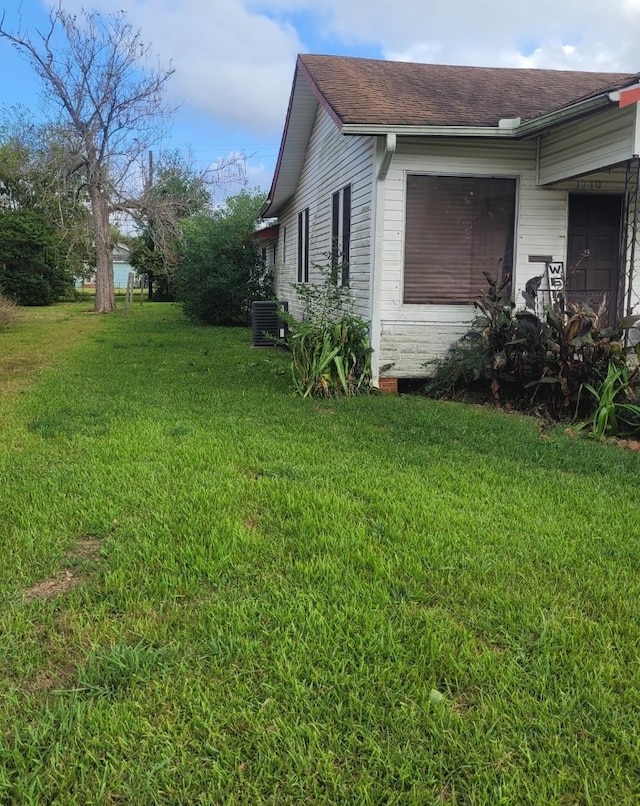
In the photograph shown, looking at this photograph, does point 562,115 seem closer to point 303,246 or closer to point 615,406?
point 615,406

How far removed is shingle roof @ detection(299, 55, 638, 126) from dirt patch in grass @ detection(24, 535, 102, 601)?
4.97 meters

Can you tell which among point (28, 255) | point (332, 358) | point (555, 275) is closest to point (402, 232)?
point (332, 358)

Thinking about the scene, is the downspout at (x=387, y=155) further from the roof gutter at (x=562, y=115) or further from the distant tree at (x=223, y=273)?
the distant tree at (x=223, y=273)

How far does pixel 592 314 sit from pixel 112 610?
500cm

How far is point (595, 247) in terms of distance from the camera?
24.9 feet

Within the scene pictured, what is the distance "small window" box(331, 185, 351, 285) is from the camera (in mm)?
8523

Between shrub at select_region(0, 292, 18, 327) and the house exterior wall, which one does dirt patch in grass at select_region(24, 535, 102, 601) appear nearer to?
the house exterior wall

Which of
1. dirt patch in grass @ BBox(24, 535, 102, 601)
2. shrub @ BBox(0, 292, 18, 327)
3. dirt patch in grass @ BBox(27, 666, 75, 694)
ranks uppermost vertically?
shrub @ BBox(0, 292, 18, 327)

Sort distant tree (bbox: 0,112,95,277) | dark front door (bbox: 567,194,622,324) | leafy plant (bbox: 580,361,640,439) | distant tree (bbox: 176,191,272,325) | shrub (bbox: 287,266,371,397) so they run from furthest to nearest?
distant tree (bbox: 0,112,95,277)
distant tree (bbox: 176,191,272,325)
dark front door (bbox: 567,194,622,324)
shrub (bbox: 287,266,371,397)
leafy plant (bbox: 580,361,640,439)

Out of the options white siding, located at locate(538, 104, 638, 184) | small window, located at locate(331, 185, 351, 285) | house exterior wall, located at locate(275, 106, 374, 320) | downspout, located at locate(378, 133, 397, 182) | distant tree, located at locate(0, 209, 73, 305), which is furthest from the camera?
distant tree, located at locate(0, 209, 73, 305)

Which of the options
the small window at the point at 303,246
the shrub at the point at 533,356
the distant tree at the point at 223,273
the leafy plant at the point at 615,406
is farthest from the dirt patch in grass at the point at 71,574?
the distant tree at the point at 223,273

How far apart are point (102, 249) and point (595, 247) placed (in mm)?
18566

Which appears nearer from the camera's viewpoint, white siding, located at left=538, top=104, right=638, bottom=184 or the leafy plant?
the leafy plant

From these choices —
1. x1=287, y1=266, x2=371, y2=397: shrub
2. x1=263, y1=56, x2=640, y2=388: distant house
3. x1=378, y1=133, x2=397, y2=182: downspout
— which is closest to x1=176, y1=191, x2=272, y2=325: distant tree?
x1=263, y1=56, x2=640, y2=388: distant house
